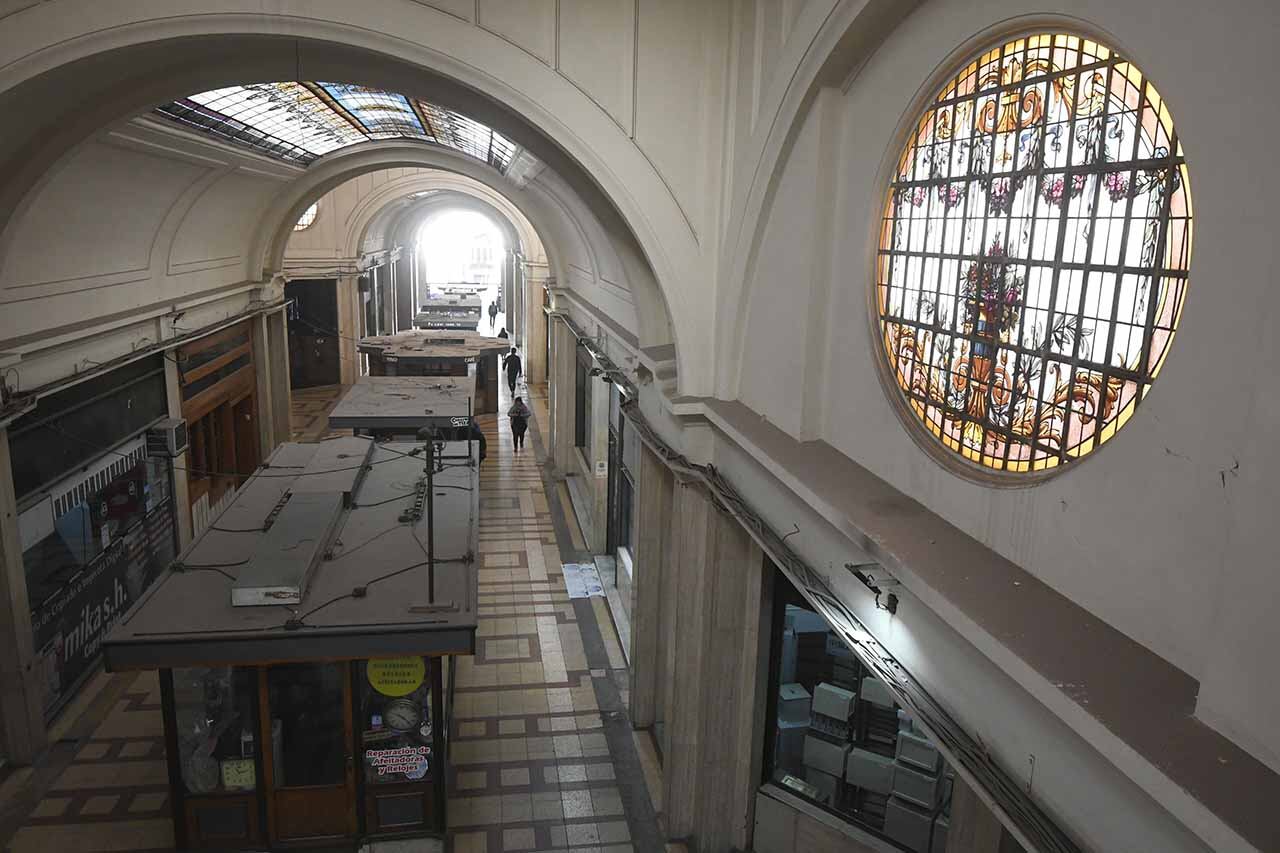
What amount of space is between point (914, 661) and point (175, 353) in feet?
35.0

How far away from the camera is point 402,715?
6.99 meters

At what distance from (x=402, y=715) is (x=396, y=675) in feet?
1.28

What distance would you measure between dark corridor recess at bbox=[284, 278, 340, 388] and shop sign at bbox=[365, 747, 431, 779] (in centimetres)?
1905

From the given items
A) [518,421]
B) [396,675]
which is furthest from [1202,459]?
[518,421]

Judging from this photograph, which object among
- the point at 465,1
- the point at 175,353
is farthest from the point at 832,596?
the point at 175,353

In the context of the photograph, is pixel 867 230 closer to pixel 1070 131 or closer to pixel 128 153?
pixel 1070 131

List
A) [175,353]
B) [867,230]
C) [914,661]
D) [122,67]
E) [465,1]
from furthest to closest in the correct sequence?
[175,353] → [122,67] → [465,1] → [867,230] → [914,661]

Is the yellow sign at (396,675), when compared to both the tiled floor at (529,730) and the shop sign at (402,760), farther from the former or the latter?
the tiled floor at (529,730)

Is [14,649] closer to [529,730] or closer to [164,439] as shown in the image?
[164,439]

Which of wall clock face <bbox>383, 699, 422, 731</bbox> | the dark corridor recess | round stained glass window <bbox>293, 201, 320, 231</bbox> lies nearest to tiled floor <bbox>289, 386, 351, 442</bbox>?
the dark corridor recess

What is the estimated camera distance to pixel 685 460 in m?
6.64

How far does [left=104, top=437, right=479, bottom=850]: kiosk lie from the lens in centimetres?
627

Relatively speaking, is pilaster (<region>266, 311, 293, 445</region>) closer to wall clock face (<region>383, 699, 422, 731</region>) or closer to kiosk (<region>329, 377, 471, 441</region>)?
kiosk (<region>329, 377, 471, 441</region>)

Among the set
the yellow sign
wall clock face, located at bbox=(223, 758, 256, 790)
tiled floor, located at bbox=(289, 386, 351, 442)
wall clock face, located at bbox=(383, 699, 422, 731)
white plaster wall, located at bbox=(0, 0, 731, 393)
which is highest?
white plaster wall, located at bbox=(0, 0, 731, 393)
